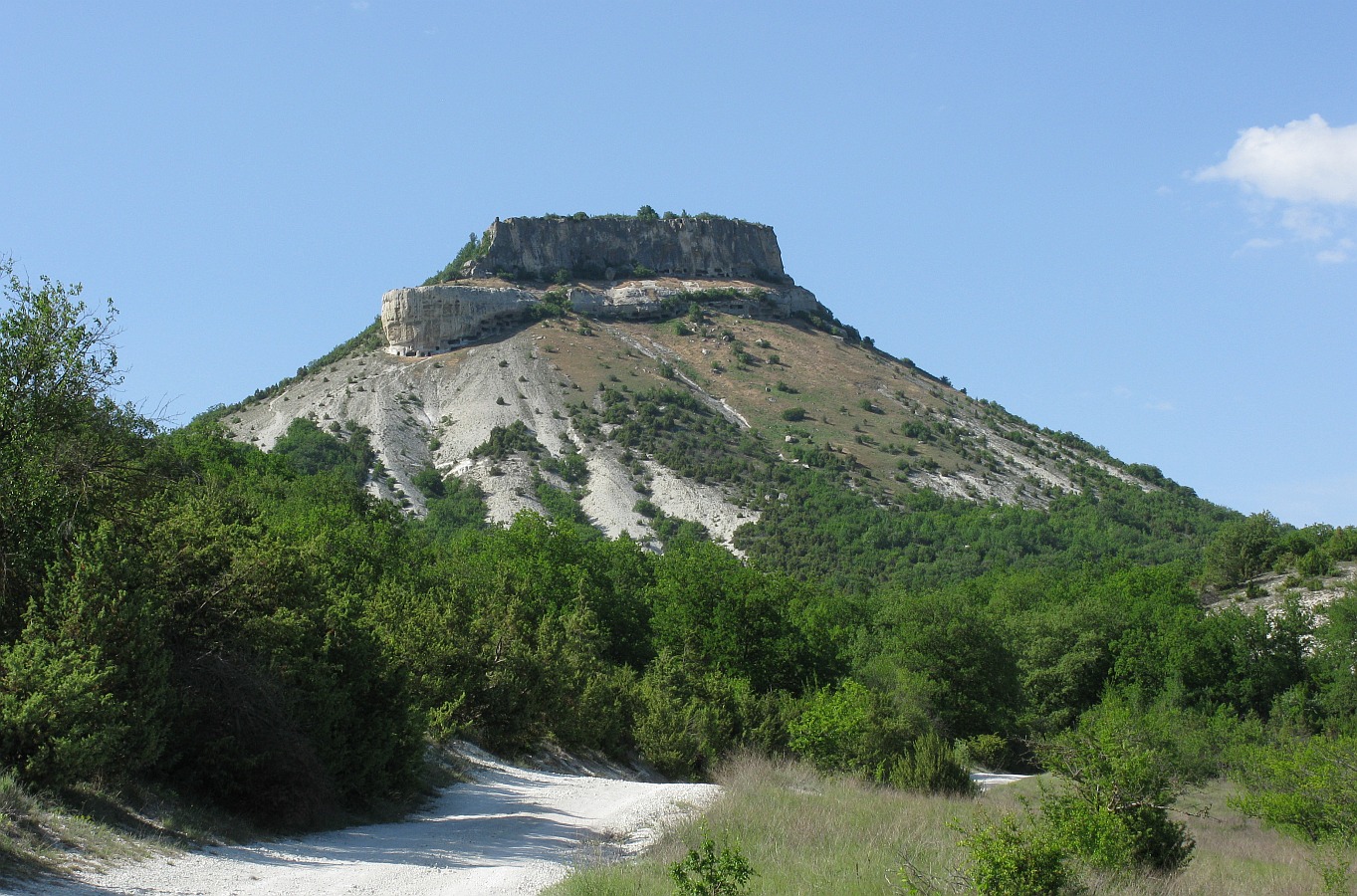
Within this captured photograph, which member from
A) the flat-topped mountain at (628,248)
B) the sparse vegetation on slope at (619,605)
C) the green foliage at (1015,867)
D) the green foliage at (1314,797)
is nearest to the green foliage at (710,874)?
the green foliage at (1015,867)

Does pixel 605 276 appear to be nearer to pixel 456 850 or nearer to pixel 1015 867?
pixel 456 850

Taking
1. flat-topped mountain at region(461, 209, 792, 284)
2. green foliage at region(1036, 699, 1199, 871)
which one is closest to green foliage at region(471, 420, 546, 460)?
flat-topped mountain at region(461, 209, 792, 284)

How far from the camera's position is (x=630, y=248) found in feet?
479

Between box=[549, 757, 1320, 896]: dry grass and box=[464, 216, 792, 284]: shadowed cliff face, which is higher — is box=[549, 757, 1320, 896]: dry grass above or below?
below

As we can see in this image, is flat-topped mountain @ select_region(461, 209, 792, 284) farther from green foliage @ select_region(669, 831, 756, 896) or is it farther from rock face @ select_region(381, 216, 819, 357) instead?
green foliage @ select_region(669, 831, 756, 896)

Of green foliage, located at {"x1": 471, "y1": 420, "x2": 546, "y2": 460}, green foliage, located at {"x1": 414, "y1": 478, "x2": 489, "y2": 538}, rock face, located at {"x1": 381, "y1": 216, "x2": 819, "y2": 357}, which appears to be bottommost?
green foliage, located at {"x1": 414, "y1": 478, "x2": 489, "y2": 538}

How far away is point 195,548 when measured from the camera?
675 inches

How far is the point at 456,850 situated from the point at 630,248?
441 ft

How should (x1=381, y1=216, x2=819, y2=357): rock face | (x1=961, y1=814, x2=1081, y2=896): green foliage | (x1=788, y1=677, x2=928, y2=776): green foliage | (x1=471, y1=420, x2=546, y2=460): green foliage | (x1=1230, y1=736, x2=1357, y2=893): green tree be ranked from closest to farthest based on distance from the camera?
(x1=961, y1=814, x2=1081, y2=896): green foliage < (x1=1230, y1=736, x2=1357, y2=893): green tree < (x1=788, y1=677, x2=928, y2=776): green foliage < (x1=471, y1=420, x2=546, y2=460): green foliage < (x1=381, y1=216, x2=819, y2=357): rock face

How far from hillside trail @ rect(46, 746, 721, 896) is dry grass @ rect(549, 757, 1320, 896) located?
0.84 meters

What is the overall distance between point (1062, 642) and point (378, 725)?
43.5m

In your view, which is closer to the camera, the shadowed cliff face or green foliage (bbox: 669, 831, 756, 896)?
green foliage (bbox: 669, 831, 756, 896)

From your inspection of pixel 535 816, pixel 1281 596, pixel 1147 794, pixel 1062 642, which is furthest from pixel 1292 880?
pixel 1281 596

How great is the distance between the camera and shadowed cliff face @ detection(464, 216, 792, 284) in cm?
13925
